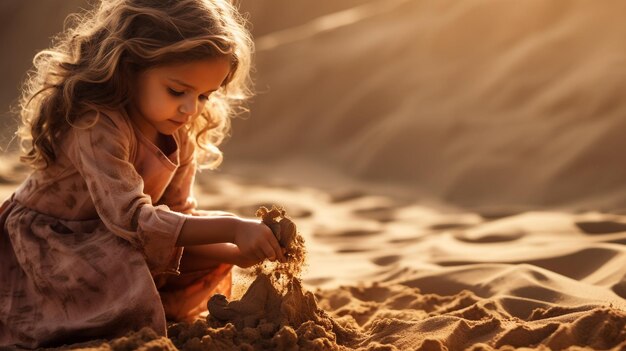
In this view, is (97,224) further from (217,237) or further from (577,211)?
(577,211)

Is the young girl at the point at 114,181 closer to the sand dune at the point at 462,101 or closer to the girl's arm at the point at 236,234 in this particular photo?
the girl's arm at the point at 236,234

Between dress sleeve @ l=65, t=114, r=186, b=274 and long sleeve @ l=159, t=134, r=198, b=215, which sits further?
long sleeve @ l=159, t=134, r=198, b=215

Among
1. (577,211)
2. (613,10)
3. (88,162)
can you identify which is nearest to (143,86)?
(88,162)

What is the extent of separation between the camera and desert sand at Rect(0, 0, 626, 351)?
237 centimetres

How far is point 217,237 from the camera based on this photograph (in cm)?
232

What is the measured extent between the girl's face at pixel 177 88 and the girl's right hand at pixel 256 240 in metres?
0.41

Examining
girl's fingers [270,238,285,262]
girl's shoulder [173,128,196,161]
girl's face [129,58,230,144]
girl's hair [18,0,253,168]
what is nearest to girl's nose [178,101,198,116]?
girl's face [129,58,230,144]

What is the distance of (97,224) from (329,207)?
2.83 metres

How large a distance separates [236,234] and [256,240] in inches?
2.7

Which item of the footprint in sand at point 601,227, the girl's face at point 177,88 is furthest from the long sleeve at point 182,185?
the footprint in sand at point 601,227

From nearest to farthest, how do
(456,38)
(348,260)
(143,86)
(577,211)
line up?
(143,86) < (348,260) < (577,211) < (456,38)

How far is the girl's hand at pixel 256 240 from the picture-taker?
2273 millimetres

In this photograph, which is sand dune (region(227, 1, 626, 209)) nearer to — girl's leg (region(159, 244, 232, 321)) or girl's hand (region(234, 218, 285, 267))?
girl's leg (region(159, 244, 232, 321))

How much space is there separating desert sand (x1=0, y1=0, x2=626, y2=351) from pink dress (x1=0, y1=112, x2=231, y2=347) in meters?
0.16
